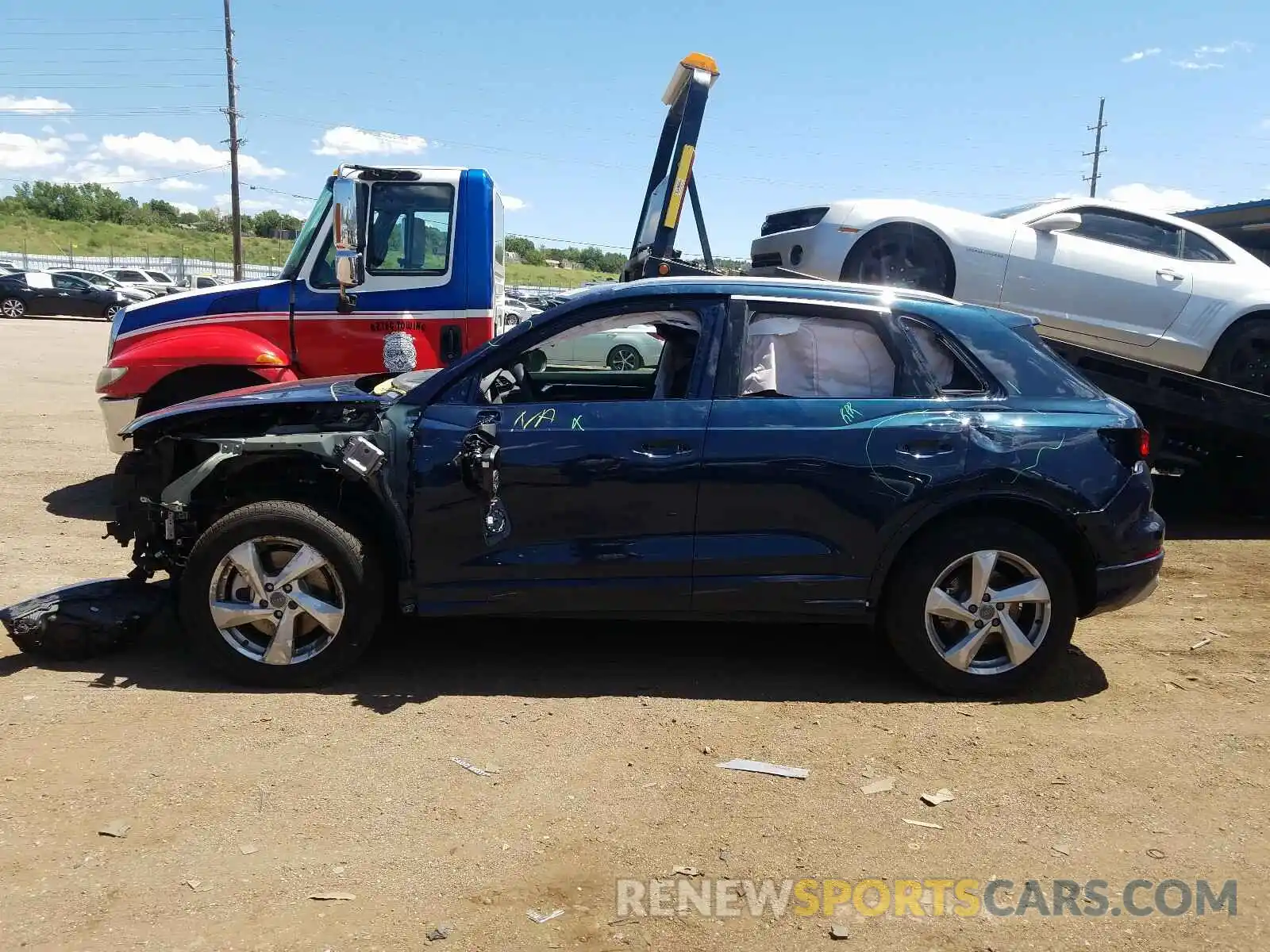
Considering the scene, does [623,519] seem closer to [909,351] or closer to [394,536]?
[394,536]

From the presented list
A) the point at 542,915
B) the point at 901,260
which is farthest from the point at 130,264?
the point at 542,915

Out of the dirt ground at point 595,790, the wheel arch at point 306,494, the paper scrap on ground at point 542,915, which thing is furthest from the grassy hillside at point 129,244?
the paper scrap on ground at point 542,915

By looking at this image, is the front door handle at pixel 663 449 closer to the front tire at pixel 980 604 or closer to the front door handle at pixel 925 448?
the front door handle at pixel 925 448

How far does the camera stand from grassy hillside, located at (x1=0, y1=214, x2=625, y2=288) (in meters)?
66.1

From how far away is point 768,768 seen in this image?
3.60 meters

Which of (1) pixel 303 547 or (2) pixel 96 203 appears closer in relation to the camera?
(1) pixel 303 547

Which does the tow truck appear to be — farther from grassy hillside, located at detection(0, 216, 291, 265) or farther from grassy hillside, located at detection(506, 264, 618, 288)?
grassy hillside, located at detection(0, 216, 291, 265)

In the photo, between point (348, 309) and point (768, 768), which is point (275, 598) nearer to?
point (768, 768)

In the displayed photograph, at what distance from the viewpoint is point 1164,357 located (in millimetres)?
7672

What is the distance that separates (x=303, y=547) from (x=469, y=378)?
996 millimetres

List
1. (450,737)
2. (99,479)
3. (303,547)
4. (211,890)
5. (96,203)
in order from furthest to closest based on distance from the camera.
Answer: (96,203), (99,479), (303,547), (450,737), (211,890)

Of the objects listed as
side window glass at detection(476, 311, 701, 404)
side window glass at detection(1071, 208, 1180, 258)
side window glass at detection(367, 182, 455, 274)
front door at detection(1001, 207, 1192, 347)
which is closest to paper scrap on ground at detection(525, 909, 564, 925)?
side window glass at detection(476, 311, 701, 404)

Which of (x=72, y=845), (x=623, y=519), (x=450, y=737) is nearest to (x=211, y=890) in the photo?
(x=72, y=845)

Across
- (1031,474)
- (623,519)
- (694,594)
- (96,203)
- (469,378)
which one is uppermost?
(96,203)
